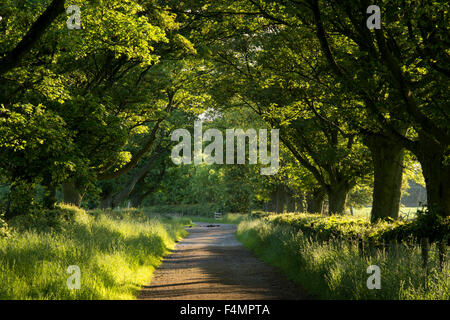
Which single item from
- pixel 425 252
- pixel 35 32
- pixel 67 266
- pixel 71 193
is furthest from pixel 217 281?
pixel 71 193

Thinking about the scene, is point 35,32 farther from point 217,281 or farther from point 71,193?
point 71,193

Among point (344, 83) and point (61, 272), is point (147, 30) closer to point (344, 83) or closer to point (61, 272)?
point (344, 83)

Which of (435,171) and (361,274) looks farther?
(435,171)

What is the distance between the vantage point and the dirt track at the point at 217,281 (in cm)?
960

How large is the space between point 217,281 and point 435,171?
6639 mm

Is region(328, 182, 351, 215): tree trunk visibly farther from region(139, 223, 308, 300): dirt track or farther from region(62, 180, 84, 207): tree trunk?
region(62, 180, 84, 207): tree trunk

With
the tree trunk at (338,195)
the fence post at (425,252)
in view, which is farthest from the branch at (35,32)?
the tree trunk at (338,195)

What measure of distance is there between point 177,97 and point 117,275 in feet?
57.5

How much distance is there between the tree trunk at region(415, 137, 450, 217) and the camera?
10.8m

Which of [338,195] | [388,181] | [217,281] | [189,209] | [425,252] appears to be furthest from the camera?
[189,209]

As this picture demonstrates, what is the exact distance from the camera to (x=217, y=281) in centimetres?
1159

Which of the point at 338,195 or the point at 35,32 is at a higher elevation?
the point at 35,32

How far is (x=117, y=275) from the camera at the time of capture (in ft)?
32.7

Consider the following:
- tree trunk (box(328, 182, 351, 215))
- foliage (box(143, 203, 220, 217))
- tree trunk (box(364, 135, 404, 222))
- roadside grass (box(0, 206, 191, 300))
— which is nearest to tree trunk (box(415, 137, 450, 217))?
tree trunk (box(364, 135, 404, 222))
